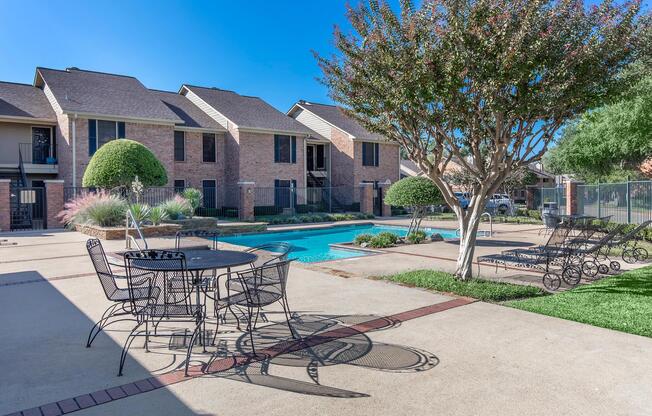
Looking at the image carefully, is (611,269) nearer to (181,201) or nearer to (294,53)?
(181,201)

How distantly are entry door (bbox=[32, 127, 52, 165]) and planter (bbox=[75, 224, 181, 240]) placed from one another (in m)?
8.37

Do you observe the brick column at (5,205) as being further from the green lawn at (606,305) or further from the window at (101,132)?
the green lawn at (606,305)

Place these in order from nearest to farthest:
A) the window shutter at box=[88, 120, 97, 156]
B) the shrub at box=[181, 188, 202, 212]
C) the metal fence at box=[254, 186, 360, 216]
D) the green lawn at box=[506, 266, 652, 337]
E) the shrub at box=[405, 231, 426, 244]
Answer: the green lawn at box=[506, 266, 652, 337] < the shrub at box=[405, 231, 426, 244] < the shrub at box=[181, 188, 202, 212] < the window shutter at box=[88, 120, 97, 156] < the metal fence at box=[254, 186, 360, 216]

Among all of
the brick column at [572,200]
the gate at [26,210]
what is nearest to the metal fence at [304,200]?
the gate at [26,210]

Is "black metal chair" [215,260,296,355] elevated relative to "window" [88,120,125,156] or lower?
lower

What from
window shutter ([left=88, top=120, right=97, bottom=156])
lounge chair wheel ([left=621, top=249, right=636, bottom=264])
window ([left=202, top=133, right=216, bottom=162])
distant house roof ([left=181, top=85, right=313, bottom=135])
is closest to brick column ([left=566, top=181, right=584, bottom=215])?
lounge chair wheel ([left=621, top=249, right=636, bottom=264])

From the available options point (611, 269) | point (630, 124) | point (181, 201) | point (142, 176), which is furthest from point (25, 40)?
point (630, 124)

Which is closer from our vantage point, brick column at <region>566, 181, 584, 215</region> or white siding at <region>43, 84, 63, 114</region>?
brick column at <region>566, 181, 584, 215</region>

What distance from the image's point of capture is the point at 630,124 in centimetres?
1809

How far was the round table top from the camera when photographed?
15.1 feet

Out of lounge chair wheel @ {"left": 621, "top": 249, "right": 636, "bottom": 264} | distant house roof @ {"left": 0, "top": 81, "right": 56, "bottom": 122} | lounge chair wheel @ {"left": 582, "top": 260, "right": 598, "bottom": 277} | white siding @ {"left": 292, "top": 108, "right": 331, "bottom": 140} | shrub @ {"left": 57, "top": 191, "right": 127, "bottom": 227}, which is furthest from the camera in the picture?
white siding @ {"left": 292, "top": 108, "right": 331, "bottom": 140}

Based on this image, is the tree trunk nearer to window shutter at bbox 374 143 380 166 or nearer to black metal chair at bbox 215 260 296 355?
black metal chair at bbox 215 260 296 355

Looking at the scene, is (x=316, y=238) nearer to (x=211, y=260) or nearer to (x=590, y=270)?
(x=590, y=270)

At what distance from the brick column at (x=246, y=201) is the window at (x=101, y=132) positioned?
649 centimetres
